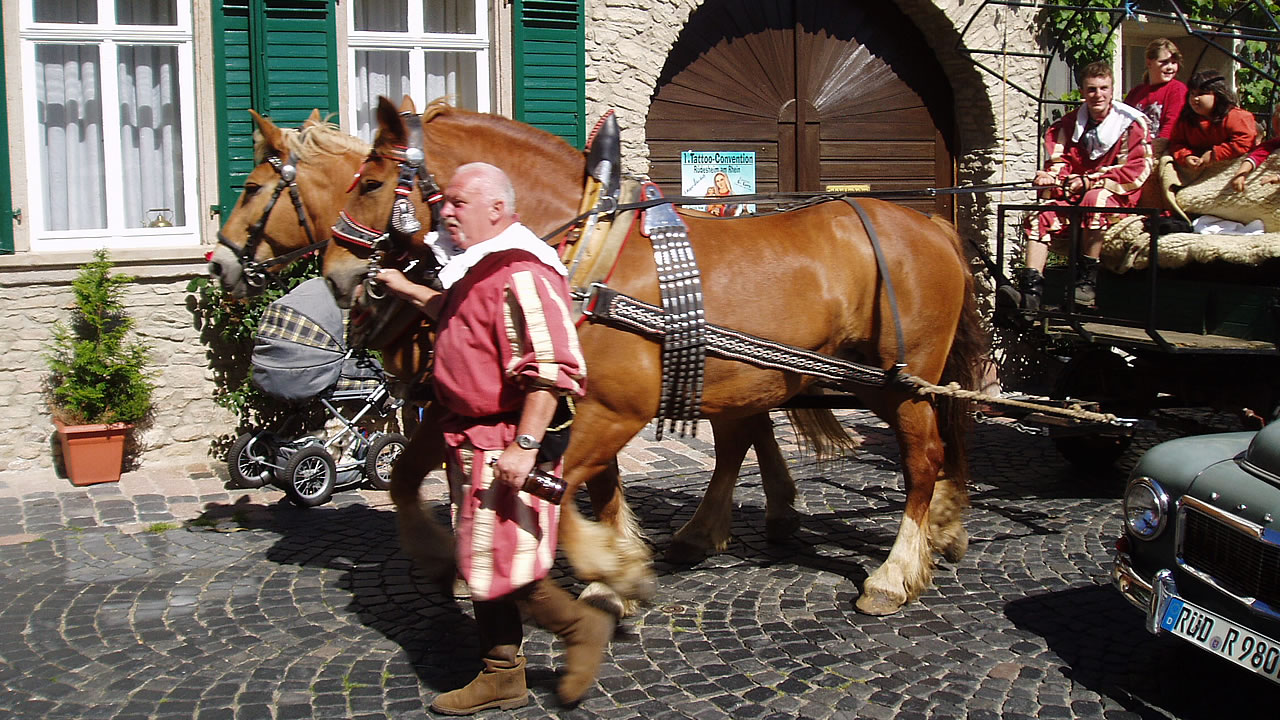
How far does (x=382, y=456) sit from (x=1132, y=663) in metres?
4.44

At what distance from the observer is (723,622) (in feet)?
15.6

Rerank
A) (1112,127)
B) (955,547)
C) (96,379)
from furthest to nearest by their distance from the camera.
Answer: (96,379)
(1112,127)
(955,547)

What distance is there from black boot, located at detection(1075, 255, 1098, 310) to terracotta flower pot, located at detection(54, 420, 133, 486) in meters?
5.79

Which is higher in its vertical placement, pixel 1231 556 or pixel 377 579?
pixel 1231 556

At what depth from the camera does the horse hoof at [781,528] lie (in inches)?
231

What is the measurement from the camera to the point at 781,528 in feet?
19.2

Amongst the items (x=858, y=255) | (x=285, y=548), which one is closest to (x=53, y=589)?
(x=285, y=548)

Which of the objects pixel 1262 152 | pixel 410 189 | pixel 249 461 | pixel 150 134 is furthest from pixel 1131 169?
pixel 150 134

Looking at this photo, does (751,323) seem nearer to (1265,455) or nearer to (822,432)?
(822,432)

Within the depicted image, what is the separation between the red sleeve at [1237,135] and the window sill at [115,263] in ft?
20.6

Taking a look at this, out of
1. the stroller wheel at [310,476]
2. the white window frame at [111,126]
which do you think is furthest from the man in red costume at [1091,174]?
the white window frame at [111,126]

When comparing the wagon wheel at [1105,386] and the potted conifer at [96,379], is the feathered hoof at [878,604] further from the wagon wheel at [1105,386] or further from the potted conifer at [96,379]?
Answer: the potted conifer at [96,379]

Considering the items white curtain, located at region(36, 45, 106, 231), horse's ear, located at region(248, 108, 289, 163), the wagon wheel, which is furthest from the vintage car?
white curtain, located at region(36, 45, 106, 231)

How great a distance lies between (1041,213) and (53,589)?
18.2 feet
